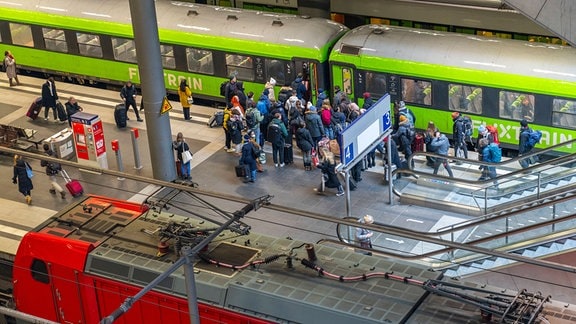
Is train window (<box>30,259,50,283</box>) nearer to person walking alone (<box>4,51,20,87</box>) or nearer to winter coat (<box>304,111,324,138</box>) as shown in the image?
winter coat (<box>304,111,324,138</box>)

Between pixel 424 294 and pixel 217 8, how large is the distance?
20.1 metres

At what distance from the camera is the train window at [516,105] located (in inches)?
1132

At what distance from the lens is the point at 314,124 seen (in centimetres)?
2858

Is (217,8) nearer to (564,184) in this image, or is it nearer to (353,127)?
(353,127)

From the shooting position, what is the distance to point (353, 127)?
939 inches

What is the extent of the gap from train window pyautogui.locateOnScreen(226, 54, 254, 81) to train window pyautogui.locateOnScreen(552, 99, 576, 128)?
9.77 meters

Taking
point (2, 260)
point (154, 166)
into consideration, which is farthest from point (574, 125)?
point (2, 260)

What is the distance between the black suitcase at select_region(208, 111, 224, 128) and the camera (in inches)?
1275

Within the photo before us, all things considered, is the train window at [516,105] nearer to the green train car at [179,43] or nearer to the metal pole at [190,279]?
the green train car at [179,43]

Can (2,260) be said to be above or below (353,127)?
below

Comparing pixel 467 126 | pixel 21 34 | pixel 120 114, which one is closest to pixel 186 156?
pixel 120 114

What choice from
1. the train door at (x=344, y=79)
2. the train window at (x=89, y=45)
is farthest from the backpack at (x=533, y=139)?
the train window at (x=89, y=45)

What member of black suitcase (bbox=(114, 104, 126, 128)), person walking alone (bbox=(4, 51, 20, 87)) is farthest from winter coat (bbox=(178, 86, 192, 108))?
person walking alone (bbox=(4, 51, 20, 87))

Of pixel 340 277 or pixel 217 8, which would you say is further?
pixel 217 8
